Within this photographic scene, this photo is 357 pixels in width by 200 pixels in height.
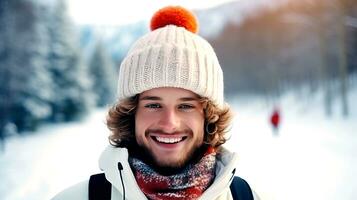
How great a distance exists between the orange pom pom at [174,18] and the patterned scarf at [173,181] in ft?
2.58

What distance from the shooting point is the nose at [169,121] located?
185 cm

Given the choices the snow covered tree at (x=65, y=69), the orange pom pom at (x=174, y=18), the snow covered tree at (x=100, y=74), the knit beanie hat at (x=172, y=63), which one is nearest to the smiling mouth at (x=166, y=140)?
the knit beanie hat at (x=172, y=63)

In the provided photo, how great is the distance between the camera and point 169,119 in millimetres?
1854

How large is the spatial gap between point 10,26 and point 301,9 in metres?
24.9

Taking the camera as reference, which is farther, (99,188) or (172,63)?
(172,63)

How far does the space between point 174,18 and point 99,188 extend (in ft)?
3.37

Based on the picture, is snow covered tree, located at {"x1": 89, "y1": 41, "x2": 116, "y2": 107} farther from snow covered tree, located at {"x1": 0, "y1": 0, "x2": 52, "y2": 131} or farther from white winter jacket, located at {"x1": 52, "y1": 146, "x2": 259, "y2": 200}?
white winter jacket, located at {"x1": 52, "y1": 146, "x2": 259, "y2": 200}

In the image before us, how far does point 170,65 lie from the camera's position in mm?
1931

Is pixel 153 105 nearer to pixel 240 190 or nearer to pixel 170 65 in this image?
pixel 170 65

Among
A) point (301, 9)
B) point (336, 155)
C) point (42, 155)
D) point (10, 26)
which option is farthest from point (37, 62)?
point (301, 9)

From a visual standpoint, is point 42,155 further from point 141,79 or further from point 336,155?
point 141,79

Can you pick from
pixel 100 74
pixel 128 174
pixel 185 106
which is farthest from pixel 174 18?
pixel 100 74

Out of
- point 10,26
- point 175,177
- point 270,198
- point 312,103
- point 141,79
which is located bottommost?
point 312,103

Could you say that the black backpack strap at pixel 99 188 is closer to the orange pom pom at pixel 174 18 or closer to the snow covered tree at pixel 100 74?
the orange pom pom at pixel 174 18
